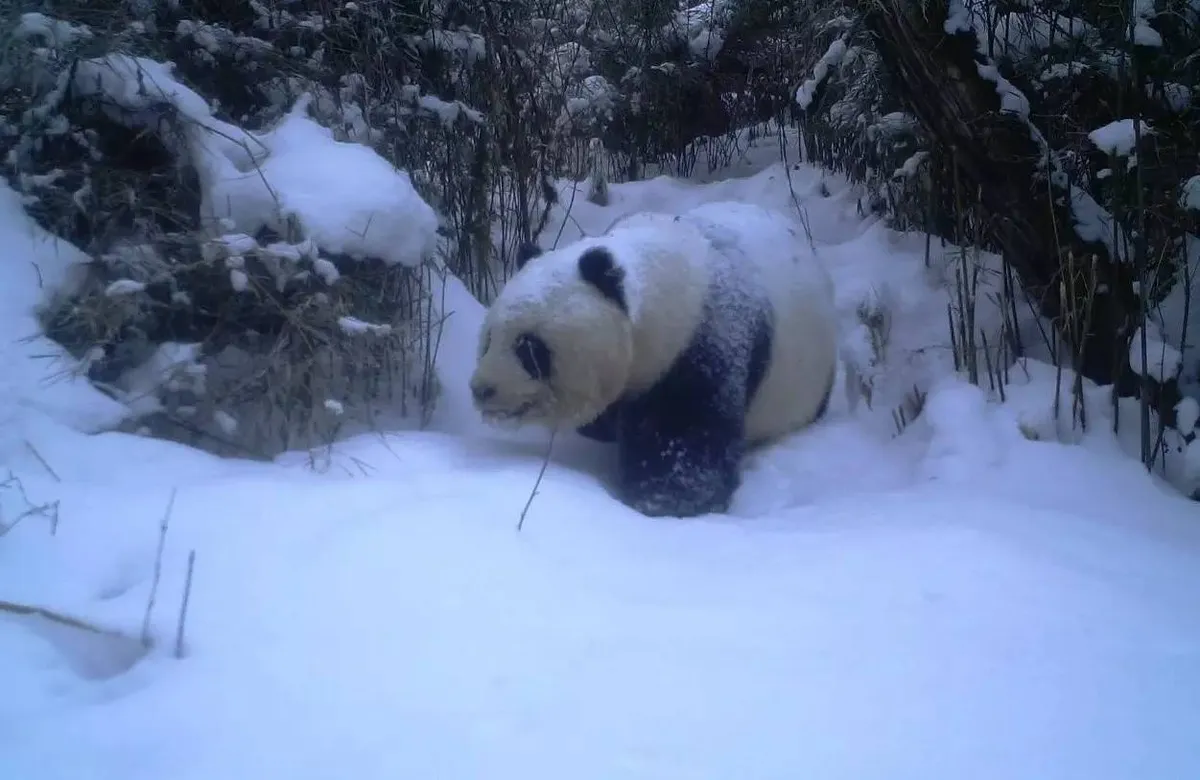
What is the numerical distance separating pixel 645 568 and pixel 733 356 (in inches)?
53.9

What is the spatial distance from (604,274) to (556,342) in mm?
281

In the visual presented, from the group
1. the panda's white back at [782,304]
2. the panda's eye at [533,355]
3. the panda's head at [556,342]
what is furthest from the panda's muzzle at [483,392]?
the panda's white back at [782,304]

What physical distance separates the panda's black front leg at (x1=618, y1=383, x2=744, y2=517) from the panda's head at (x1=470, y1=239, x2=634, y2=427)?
0.21 metres

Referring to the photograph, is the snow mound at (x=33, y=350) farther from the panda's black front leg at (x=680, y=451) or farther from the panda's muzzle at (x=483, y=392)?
the panda's black front leg at (x=680, y=451)

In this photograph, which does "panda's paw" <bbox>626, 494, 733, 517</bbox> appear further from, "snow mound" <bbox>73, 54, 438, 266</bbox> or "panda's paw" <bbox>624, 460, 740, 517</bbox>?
"snow mound" <bbox>73, 54, 438, 266</bbox>

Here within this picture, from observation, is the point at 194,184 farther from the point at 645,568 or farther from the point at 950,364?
the point at 950,364

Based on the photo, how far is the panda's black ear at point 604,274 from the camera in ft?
9.57

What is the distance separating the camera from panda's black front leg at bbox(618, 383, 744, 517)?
9.91ft

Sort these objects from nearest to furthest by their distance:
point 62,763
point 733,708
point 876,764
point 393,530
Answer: point 62,763 < point 876,764 < point 733,708 < point 393,530

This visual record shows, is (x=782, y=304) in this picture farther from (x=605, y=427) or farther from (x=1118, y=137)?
(x=1118, y=137)

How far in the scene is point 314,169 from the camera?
3291 millimetres

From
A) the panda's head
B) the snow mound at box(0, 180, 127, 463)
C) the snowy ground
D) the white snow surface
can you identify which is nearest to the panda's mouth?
the panda's head

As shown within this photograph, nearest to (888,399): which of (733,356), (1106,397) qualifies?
(1106,397)

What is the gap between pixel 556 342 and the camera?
296 centimetres
